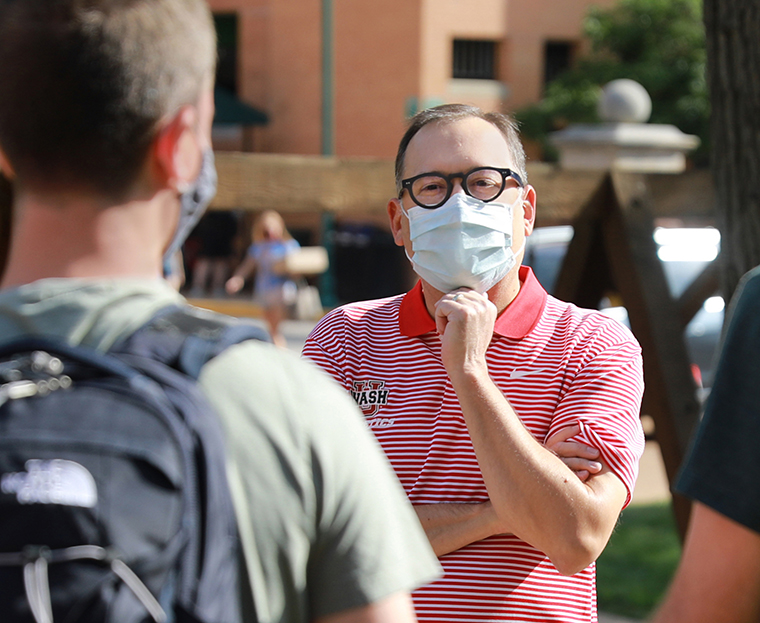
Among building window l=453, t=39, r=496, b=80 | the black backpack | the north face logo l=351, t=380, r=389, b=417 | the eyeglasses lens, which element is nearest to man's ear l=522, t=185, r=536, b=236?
the eyeglasses lens

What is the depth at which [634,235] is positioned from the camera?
4.24 m

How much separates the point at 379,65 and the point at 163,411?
2184 centimetres

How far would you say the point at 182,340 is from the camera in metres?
1.12

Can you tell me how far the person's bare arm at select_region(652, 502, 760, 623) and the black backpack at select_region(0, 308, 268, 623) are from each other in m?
0.63

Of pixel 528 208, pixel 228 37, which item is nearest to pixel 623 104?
pixel 528 208

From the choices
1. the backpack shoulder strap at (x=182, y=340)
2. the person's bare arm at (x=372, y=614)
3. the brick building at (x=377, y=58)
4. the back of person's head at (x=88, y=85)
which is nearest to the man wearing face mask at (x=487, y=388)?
the person's bare arm at (x=372, y=614)

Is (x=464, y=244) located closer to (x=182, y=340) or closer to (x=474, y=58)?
(x=182, y=340)

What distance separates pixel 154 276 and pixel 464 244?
1187mm

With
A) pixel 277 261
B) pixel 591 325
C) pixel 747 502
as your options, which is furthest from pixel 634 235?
pixel 277 261

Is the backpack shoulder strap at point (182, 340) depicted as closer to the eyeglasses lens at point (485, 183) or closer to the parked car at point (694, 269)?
the eyeglasses lens at point (485, 183)

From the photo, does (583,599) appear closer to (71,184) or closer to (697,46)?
(71,184)

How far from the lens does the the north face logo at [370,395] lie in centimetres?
221

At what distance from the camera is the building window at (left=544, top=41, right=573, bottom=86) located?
973 inches

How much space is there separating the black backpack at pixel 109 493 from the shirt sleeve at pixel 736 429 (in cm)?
63
